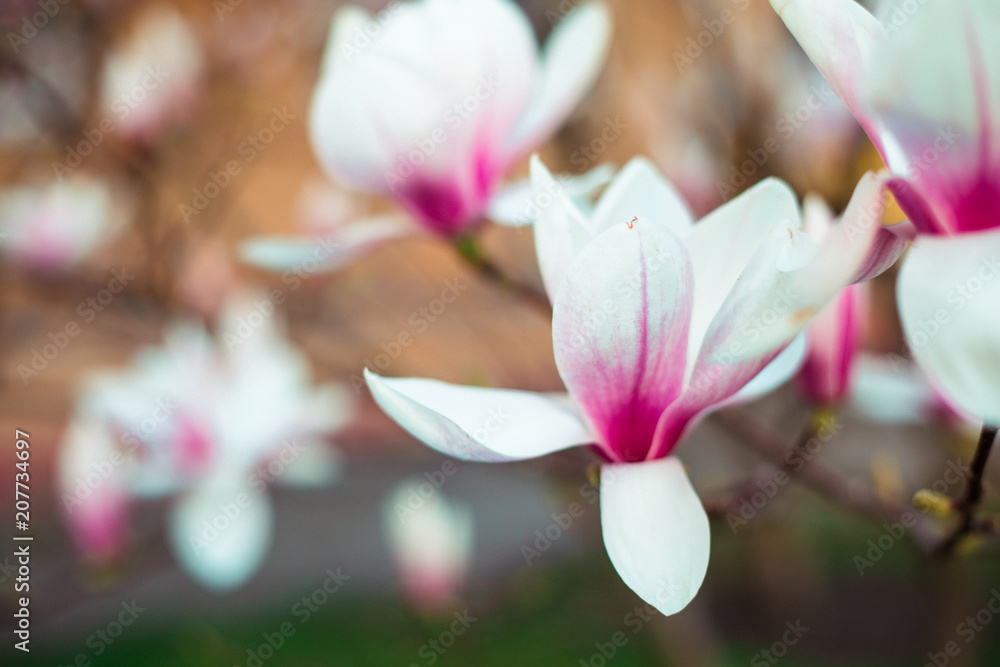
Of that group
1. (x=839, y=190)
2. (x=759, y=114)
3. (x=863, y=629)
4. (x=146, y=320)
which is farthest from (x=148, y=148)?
(x=863, y=629)

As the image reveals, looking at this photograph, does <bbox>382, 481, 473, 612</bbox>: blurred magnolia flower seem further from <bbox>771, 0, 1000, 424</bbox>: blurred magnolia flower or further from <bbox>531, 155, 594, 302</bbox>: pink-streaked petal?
<bbox>771, 0, 1000, 424</bbox>: blurred magnolia flower

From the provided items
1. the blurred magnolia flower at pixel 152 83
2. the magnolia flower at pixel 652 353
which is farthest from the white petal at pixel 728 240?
the blurred magnolia flower at pixel 152 83

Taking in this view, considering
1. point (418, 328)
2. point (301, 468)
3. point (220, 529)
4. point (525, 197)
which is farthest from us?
point (418, 328)

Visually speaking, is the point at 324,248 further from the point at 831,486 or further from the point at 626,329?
the point at 831,486

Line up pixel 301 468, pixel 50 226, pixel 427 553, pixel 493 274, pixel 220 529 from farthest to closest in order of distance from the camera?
pixel 50 226 < pixel 427 553 < pixel 301 468 < pixel 220 529 < pixel 493 274

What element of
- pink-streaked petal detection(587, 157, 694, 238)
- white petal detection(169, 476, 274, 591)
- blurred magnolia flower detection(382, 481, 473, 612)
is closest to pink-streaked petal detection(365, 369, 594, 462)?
pink-streaked petal detection(587, 157, 694, 238)

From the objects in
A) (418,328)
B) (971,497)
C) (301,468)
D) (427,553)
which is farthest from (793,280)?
(418,328)

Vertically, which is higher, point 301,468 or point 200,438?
point 200,438
